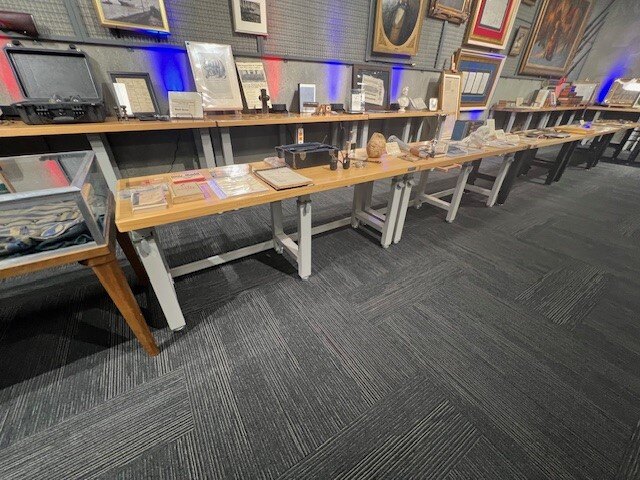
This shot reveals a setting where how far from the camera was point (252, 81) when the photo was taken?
2.59 meters

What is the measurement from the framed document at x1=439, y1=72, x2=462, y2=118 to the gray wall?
0.39 m

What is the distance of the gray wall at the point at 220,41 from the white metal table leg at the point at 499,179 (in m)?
1.96

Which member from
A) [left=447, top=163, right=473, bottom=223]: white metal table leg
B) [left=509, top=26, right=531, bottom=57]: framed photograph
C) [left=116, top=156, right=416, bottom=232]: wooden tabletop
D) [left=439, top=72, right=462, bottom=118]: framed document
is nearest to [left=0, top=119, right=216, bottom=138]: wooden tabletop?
[left=116, top=156, right=416, bottom=232]: wooden tabletop

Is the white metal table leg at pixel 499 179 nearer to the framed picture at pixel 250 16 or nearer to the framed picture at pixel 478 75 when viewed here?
the framed picture at pixel 478 75

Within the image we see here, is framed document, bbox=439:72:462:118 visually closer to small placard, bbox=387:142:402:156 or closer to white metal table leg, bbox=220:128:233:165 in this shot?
small placard, bbox=387:142:402:156

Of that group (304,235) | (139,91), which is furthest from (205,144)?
(304,235)

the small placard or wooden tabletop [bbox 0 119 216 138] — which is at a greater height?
wooden tabletop [bbox 0 119 216 138]

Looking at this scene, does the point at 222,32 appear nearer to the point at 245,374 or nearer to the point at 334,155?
the point at 334,155

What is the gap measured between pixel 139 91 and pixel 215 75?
66cm

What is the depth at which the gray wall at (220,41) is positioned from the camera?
1.96m

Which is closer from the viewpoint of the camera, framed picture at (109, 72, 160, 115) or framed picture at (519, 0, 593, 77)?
framed picture at (109, 72, 160, 115)

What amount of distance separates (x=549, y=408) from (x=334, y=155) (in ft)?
5.13

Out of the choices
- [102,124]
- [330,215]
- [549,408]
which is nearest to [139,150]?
[102,124]

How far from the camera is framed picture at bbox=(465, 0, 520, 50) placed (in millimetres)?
3869
